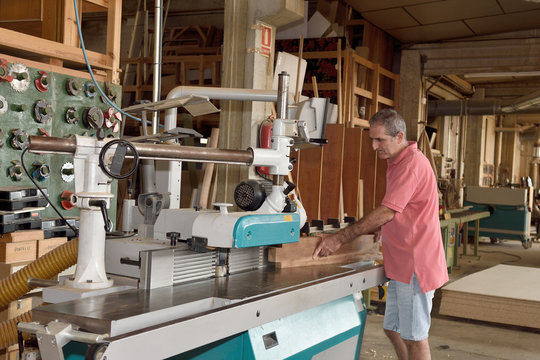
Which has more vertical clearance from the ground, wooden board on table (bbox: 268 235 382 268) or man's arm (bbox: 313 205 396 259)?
man's arm (bbox: 313 205 396 259)

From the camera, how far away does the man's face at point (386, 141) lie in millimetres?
2686

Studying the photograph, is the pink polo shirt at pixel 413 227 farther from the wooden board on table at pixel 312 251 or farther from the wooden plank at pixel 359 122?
the wooden plank at pixel 359 122

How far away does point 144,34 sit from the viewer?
7828 mm

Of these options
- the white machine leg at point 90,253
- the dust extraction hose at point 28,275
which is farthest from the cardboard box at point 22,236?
the white machine leg at point 90,253

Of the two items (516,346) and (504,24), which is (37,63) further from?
(504,24)

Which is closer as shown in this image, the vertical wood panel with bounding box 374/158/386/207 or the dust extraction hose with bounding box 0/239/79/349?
the dust extraction hose with bounding box 0/239/79/349

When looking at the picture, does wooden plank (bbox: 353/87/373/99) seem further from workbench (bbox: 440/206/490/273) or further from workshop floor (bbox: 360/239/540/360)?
workshop floor (bbox: 360/239/540/360)

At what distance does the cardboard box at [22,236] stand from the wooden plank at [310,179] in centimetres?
295

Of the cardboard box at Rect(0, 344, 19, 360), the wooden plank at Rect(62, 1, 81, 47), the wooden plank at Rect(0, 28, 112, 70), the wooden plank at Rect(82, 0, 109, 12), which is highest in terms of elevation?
the wooden plank at Rect(82, 0, 109, 12)

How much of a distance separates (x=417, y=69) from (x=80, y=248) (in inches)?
296

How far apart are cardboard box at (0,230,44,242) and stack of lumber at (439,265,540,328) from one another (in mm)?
3231

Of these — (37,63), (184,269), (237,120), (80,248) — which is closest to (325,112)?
(184,269)

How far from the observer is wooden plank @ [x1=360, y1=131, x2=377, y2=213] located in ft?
20.2

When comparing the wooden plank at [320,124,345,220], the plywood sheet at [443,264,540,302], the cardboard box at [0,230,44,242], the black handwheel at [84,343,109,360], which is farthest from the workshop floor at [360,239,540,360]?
the black handwheel at [84,343,109,360]
